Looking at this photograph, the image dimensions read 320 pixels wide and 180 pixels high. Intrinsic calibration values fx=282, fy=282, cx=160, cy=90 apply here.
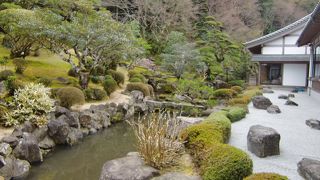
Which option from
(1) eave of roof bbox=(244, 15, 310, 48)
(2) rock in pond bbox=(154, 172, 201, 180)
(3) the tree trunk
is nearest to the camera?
(2) rock in pond bbox=(154, 172, 201, 180)

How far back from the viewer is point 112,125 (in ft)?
42.0

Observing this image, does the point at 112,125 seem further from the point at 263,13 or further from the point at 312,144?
the point at 263,13

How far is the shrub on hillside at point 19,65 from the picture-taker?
1417cm

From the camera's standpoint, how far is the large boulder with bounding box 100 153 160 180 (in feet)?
14.0

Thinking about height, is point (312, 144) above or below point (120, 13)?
below

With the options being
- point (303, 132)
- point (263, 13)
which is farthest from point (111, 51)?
point (263, 13)

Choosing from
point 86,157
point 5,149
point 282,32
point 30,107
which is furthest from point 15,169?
point 282,32

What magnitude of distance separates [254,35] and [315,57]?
43.8 ft

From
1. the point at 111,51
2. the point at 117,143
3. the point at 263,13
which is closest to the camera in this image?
the point at 117,143

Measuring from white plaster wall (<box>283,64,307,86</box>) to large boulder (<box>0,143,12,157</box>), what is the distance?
1856 centimetres

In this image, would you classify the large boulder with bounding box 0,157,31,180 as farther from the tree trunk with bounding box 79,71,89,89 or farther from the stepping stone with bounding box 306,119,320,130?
the tree trunk with bounding box 79,71,89,89

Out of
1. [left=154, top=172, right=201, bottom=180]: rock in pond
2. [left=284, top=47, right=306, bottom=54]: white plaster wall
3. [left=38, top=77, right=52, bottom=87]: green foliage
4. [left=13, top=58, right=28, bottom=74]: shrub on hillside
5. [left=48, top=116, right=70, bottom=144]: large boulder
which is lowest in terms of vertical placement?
[left=48, top=116, right=70, bottom=144]: large boulder

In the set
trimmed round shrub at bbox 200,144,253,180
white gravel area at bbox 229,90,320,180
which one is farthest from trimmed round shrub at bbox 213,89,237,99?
trimmed round shrub at bbox 200,144,253,180

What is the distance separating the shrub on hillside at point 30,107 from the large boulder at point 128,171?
5.51 meters
